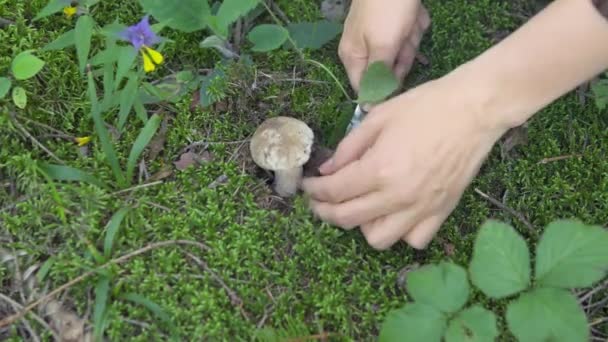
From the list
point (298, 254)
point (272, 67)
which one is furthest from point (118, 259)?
Answer: point (272, 67)

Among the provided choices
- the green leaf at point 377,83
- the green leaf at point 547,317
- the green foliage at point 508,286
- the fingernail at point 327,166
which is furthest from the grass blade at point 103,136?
the green leaf at point 547,317

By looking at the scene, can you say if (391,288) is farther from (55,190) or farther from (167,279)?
(55,190)

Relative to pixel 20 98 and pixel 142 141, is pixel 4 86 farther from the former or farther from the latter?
pixel 142 141

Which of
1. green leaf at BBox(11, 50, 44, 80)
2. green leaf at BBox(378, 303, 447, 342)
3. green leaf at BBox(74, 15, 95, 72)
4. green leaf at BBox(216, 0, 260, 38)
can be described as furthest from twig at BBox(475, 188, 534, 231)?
green leaf at BBox(11, 50, 44, 80)

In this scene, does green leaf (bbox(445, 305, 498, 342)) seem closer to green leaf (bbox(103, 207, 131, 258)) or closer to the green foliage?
the green foliage

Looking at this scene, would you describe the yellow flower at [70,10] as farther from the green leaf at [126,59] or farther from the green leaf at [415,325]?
the green leaf at [415,325]

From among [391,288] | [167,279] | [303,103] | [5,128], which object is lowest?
[391,288]
